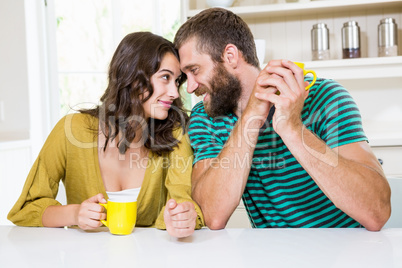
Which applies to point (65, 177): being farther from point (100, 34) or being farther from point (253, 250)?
point (100, 34)

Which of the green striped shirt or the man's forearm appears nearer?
the man's forearm

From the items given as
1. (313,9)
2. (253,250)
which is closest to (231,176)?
(253,250)

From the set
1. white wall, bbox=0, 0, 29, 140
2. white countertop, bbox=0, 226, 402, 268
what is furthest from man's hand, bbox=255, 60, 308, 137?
white wall, bbox=0, 0, 29, 140

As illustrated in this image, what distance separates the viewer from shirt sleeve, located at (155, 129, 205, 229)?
1.18m

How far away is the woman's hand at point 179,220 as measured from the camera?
91 cm

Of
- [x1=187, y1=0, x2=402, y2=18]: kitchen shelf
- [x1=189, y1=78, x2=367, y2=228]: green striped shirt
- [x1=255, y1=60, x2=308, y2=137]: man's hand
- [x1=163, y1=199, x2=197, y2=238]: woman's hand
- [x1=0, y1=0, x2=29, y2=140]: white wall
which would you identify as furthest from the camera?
[x1=187, y1=0, x2=402, y2=18]: kitchen shelf

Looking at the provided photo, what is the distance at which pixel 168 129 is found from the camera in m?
Answer: 1.51

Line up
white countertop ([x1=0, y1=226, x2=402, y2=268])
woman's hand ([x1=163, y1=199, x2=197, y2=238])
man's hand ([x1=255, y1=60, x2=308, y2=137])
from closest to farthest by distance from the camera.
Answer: white countertop ([x1=0, y1=226, x2=402, y2=268]) → woman's hand ([x1=163, y1=199, x2=197, y2=238]) → man's hand ([x1=255, y1=60, x2=308, y2=137])

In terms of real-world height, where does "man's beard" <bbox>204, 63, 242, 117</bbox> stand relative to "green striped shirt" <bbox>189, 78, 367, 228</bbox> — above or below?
above

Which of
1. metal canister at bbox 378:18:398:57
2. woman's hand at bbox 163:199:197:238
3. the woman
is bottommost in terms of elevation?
woman's hand at bbox 163:199:197:238

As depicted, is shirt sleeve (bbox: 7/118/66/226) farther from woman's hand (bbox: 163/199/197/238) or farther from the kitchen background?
the kitchen background

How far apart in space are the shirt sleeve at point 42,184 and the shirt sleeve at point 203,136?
40cm

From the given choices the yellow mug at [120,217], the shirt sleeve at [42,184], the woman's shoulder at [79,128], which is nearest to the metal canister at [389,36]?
the woman's shoulder at [79,128]

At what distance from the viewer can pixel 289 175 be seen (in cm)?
132
